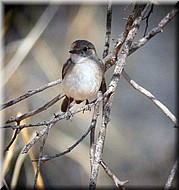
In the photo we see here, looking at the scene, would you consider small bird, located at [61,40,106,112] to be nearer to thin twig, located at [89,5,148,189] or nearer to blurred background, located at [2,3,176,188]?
thin twig, located at [89,5,148,189]

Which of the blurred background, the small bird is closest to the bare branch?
the small bird

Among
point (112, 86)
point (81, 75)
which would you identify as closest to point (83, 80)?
point (81, 75)

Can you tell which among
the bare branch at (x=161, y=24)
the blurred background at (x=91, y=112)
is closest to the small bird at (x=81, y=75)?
the bare branch at (x=161, y=24)

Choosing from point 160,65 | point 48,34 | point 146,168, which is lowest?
point 146,168

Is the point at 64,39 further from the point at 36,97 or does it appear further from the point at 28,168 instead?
the point at 28,168

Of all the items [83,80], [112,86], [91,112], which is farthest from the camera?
[91,112]

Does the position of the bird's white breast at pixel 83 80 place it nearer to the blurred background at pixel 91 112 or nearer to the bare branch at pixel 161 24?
the bare branch at pixel 161 24

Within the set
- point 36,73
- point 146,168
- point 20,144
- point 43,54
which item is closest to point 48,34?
point 36,73

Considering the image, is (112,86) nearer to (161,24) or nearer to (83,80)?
(161,24)
